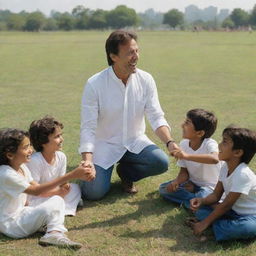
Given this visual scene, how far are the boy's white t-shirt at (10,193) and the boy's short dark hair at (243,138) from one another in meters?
1.73

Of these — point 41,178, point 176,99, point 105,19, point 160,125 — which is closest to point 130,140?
point 160,125

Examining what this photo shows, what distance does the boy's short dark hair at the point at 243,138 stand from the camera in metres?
3.52

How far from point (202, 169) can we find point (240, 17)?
5087 inches

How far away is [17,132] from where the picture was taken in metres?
3.54

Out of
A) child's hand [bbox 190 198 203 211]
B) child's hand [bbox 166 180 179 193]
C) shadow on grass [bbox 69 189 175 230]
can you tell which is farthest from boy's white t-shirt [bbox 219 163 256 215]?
shadow on grass [bbox 69 189 175 230]

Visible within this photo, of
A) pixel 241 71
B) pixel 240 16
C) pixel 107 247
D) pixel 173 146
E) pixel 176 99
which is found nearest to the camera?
pixel 107 247

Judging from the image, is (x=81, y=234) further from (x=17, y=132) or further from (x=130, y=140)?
(x=130, y=140)

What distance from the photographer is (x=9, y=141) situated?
3490 mm

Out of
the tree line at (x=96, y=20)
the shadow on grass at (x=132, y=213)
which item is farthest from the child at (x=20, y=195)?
the tree line at (x=96, y=20)

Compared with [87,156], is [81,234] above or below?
below

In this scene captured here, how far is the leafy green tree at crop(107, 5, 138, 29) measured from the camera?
13112cm

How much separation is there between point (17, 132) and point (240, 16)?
130 metres

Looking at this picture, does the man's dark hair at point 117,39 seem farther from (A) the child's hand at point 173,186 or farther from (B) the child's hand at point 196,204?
(B) the child's hand at point 196,204

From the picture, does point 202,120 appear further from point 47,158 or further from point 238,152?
point 47,158
